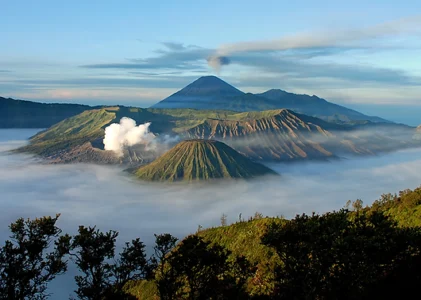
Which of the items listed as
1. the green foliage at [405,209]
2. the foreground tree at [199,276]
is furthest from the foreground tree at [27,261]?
the green foliage at [405,209]

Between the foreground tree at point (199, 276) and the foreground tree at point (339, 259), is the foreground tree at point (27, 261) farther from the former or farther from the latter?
the foreground tree at point (339, 259)

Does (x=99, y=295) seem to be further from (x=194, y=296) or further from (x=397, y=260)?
(x=397, y=260)

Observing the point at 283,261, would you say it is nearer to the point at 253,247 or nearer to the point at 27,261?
the point at 253,247

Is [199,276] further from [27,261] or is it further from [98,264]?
[27,261]

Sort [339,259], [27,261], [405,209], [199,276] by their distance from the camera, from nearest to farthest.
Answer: [339,259] < [199,276] < [27,261] < [405,209]

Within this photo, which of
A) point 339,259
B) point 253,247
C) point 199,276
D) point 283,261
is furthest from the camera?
point 253,247

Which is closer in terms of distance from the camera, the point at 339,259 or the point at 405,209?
the point at 339,259

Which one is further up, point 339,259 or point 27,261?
point 339,259

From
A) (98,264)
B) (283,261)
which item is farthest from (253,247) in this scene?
(98,264)

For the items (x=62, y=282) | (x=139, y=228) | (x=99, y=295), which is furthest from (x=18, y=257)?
(x=139, y=228)

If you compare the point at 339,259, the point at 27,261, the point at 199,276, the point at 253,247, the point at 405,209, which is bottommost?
the point at 253,247
